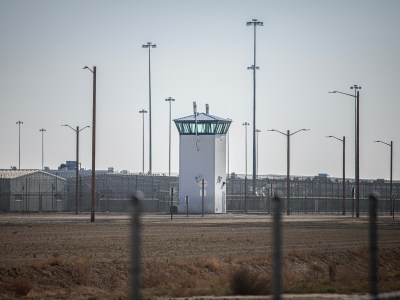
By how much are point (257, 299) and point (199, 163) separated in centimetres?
7234

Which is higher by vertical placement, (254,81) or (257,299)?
(254,81)

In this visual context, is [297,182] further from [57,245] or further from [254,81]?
[57,245]

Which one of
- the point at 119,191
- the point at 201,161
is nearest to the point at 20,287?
the point at 201,161

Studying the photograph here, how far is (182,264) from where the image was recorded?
2825cm

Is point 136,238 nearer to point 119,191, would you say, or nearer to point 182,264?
point 182,264

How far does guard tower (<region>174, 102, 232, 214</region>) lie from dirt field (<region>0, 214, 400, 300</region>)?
43.7 metres

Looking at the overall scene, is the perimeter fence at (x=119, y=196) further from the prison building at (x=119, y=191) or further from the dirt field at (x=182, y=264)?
the dirt field at (x=182, y=264)

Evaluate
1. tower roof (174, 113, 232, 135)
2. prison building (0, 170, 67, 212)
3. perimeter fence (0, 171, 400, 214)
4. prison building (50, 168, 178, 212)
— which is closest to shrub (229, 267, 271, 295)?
tower roof (174, 113, 232, 135)

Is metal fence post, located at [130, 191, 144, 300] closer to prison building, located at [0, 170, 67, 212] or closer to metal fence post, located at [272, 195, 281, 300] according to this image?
metal fence post, located at [272, 195, 281, 300]

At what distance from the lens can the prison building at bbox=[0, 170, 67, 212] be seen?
101 meters

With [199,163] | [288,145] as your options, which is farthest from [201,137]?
[288,145]

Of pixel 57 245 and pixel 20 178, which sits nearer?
pixel 57 245

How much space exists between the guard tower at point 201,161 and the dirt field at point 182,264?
43.7 m

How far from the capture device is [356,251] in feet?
116
